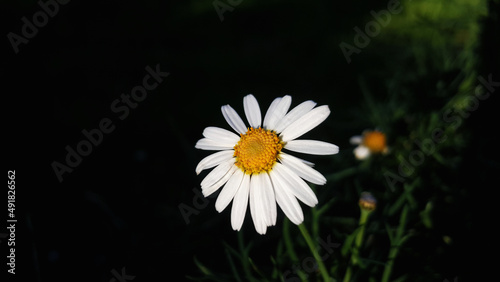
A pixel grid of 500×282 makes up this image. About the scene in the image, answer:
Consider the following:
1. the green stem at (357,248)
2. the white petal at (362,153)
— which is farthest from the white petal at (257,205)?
the white petal at (362,153)

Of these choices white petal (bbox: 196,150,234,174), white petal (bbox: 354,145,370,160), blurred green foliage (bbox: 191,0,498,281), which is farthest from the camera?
white petal (bbox: 354,145,370,160)

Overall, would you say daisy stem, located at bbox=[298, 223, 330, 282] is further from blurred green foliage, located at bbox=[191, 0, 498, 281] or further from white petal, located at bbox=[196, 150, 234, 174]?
white petal, located at bbox=[196, 150, 234, 174]

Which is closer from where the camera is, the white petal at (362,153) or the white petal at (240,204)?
the white petal at (240,204)

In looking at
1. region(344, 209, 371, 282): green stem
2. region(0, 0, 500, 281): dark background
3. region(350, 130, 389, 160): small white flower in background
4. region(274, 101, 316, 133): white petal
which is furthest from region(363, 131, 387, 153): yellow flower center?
region(274, 101, 316, 133): white petal

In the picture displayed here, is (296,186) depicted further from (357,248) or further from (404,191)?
(404,191)

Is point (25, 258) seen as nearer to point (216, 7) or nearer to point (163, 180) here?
point (163, 180)

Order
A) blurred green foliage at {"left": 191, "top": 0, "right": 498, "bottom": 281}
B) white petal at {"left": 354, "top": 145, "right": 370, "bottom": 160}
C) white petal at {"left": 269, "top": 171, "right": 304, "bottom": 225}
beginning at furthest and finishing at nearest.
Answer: white petal at {"left": 354, "top": 145, "right": 370, "bottom": 160} → blurred green foliage at {"left": 191, "top": 0, "right": 498, "bottom": 281} → white petal at {"left": 269, "top": 171, "right": 304, "bottom": 225}

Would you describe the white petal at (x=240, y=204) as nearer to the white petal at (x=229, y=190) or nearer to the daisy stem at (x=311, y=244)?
the white petal at (x=229, y=190)
